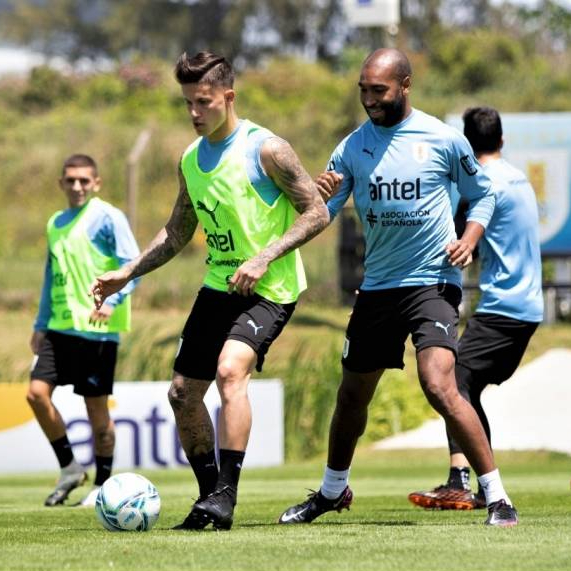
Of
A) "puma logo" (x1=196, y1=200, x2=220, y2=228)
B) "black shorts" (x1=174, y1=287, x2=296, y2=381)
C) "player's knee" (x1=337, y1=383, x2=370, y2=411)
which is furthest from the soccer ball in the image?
"puma logo" (x1=196, y1=200, x2=220, y2=228)

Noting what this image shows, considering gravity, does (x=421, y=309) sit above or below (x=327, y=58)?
below

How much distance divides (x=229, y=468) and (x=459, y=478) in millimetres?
2374

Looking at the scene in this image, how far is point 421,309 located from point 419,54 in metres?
42.4

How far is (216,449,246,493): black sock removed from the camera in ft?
25.6

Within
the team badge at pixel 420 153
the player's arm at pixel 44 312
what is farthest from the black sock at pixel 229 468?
the player's arm at pixel 44 312

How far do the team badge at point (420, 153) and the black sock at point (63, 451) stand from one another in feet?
14.3

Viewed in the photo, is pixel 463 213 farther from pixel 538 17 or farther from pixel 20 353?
pixel 538 17

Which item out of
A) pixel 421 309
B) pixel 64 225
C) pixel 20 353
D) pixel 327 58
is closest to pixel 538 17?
pixel 20 353

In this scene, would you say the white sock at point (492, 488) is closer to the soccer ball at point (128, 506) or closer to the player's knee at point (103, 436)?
the soccer ball at point (128, 506)

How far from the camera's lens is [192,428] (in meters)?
8.23

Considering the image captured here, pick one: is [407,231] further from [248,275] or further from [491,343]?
[491,343]

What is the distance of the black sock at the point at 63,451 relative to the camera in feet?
37.8

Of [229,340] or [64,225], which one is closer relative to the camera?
[229,340]

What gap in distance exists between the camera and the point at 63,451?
11562 mm
